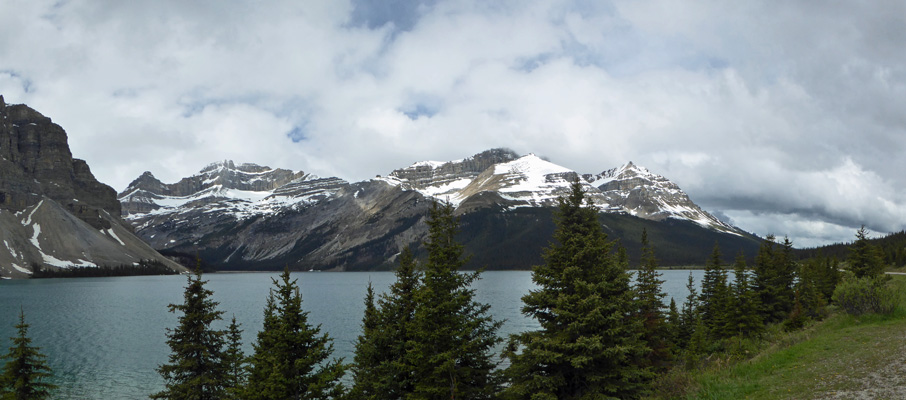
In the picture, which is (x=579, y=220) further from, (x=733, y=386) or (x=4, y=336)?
(x=4, y=336)

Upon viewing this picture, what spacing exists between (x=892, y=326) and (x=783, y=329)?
64.2ft

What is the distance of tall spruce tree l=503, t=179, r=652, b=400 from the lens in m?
20.2

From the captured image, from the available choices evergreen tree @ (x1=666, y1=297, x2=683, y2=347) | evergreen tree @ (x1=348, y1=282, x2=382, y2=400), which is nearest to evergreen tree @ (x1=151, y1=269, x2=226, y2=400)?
evergreen tree @ (x1=348, y1=282, x2=382, y2=400)

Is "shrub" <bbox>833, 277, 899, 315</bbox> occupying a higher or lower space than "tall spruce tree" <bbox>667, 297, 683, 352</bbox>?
higher

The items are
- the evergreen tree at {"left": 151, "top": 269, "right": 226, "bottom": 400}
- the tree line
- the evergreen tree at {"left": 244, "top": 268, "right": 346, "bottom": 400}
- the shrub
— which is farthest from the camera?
the shrub

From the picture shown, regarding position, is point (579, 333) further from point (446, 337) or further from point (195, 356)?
point (195, 356)

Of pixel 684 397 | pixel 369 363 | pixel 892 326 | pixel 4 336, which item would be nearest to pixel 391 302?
pixel 369 363

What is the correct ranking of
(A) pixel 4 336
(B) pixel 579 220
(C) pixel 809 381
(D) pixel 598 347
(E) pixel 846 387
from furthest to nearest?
(A) pixel 4 336
(B) pixel 579 220
(D) pixel 598 347
(C) pixel 809 381
(E) pixel 846 387

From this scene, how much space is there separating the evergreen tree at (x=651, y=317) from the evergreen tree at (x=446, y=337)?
9.94 meters

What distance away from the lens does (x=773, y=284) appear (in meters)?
52.2

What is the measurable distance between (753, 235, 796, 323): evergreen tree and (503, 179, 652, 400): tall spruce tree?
3595 cm

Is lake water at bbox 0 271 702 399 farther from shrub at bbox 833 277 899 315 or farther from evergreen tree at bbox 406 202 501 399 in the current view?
shrub at bbox 833 277 899 315

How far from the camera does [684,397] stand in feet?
62.6

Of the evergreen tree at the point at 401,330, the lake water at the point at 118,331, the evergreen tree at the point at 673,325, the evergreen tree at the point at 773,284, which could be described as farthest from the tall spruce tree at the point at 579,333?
the evergreen tree at the point at 773,284
